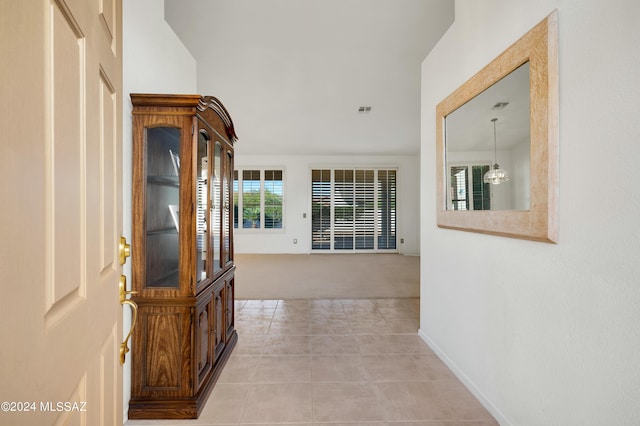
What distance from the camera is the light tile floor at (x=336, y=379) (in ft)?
5.66

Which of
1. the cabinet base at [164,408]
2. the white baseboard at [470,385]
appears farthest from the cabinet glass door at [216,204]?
the white baseboard at [470,385]

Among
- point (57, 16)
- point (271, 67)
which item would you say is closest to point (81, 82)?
point (57, 16)

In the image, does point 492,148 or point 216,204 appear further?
point 216,204

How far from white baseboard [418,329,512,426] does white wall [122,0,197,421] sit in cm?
204

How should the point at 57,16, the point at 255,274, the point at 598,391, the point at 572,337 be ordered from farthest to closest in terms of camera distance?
1. the point at 255,274
2. the point at 572,337
3. the point at 598,391
4. the point at 57,16

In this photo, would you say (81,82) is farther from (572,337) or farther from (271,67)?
(271,67)

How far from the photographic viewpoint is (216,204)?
7.10 feet

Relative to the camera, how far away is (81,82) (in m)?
0.61

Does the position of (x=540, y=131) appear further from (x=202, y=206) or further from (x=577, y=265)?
(x=202, y=206)

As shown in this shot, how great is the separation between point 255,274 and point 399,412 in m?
3.99

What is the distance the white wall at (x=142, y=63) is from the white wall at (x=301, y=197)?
5.35 m

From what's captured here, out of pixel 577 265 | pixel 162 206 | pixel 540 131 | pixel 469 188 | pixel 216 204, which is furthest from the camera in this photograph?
Result: pixel 216 204

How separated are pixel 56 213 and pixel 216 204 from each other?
169 cm

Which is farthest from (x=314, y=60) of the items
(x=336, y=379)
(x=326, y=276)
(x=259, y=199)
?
(x=259, y=199)
